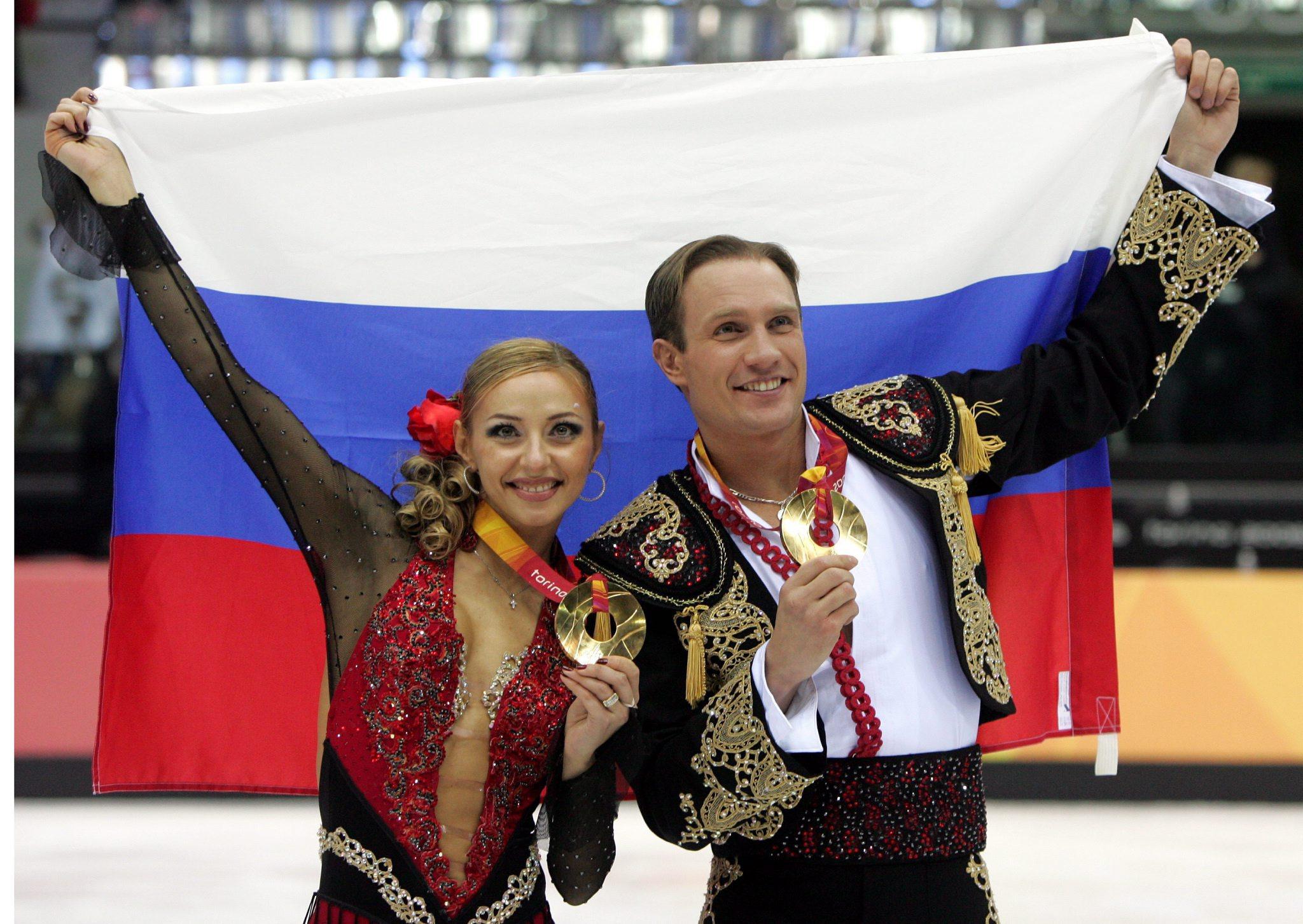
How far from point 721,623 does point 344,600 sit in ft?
1.94

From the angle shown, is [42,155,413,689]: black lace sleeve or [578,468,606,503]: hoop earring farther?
[578,468,606,503]: hoop earring

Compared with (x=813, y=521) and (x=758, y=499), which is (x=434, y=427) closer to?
(x=758, y=499)

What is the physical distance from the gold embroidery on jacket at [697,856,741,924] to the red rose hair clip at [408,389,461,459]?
0.72m

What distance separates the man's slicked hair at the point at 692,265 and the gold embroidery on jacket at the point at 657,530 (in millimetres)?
232

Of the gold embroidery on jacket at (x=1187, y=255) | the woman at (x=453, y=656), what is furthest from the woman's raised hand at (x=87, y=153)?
the gold embroidery on jacket at (x=1187, y=255)

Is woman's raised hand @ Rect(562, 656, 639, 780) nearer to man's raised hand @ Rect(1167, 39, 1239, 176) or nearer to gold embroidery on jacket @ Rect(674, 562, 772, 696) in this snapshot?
gold embroidery on jacket @ Rect(674, 562, 772, 696)

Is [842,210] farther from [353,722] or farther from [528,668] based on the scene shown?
[353,722]

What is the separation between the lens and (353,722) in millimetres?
1980

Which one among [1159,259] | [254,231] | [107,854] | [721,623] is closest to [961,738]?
[721,623]

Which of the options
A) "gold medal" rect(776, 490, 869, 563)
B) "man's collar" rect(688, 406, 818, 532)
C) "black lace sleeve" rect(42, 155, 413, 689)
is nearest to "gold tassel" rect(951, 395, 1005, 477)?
"man's collar" rect(688, 406, 818, 532)

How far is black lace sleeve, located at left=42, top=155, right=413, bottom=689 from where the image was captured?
6.85 feet

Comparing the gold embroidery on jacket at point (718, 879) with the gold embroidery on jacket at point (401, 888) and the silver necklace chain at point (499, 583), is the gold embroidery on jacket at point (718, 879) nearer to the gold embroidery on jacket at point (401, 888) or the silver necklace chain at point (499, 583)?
the gold embroidery on jacket at point (401, 888)

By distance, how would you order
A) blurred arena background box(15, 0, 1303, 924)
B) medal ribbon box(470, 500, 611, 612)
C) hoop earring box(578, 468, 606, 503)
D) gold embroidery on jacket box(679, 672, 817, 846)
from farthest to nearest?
blurred arena background box(15, 0, 1303, 924), hoop earring box(578, 468, 606, 503), medal ribbon box(470, 500, 611, 612), gold embroidery on jacket box(679, 672, 817, 846)

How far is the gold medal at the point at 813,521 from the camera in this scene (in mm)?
1742
